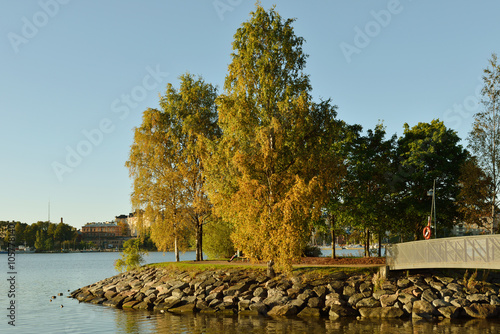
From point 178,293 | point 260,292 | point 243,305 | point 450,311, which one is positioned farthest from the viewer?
point 178,293

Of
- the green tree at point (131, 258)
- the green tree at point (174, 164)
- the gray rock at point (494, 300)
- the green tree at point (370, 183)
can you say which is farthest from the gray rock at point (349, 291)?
the green tree at point (131, 258)

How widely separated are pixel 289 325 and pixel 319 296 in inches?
184

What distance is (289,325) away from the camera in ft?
92.4

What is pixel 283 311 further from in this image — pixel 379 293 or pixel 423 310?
pixel 423 310

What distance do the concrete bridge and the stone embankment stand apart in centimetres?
132

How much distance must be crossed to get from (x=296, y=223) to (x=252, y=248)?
3.45 metres

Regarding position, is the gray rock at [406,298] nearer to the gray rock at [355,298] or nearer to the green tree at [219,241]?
the gray rock at [355,298]

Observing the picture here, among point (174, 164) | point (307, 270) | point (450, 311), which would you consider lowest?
point (450, 311)

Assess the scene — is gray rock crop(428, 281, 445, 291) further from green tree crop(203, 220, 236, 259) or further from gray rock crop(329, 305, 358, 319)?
green tree crop(203, 220, 236, 259)

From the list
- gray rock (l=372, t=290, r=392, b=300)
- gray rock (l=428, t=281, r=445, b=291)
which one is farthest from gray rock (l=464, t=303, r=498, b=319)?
gray rock (l=372, t=290, r=392, b=300)

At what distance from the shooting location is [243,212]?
1331 inches

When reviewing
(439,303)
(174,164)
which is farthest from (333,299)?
(174,164)

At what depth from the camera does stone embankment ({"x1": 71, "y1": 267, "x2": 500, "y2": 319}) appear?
98.2 ft

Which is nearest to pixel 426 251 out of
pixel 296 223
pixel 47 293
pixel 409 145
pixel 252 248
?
pixel 296 223
